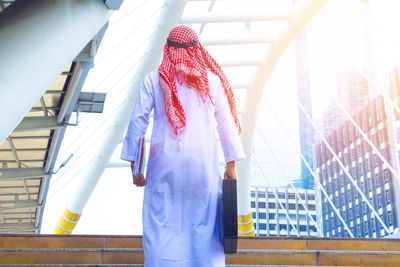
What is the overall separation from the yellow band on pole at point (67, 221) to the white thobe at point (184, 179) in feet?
65.4

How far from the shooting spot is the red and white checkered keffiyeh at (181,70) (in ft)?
12.5

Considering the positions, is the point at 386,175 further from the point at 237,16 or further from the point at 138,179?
the point at 138,179

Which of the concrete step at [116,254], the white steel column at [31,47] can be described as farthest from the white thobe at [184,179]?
the concrete step at [116,254]

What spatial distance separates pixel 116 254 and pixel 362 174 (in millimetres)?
51381

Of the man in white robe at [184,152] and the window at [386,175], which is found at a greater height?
the window at [386,175]

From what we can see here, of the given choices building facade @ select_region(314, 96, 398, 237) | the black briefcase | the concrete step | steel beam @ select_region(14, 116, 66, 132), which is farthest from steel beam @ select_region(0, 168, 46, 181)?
building facade @ select_region(314, 96, 398, 237)

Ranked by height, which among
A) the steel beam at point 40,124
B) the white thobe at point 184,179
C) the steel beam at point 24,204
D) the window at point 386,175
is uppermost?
the window at point 386,175

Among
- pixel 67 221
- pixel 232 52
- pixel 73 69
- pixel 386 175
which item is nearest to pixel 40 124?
pixel 73 69

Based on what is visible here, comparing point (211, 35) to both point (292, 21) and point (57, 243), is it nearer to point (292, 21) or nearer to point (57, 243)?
point (292, 21)

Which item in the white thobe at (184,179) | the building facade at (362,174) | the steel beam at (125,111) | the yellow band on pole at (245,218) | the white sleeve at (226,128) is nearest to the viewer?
the white thobe at (184,179)

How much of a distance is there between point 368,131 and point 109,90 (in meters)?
37.2

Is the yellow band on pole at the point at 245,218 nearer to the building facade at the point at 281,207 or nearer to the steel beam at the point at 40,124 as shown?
the building facade at the point at 281,207

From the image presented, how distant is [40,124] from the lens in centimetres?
1281

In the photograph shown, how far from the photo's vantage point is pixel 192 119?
12.6 ft
